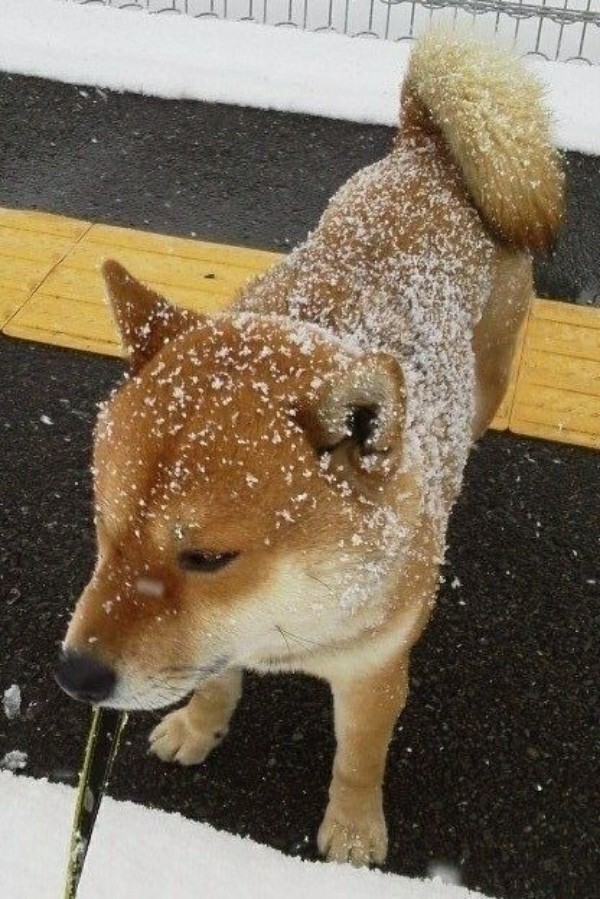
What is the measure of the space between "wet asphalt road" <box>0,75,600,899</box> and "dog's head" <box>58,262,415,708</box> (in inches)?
32.6

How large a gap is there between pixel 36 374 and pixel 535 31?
4.38 m

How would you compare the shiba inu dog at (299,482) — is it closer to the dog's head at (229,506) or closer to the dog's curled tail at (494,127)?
the dog's head at (229,506)

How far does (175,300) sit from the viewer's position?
366 centimetres

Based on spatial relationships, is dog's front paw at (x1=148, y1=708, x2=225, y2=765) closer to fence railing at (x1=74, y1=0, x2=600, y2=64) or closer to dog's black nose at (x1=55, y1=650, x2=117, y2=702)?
dog's black nose at (x1=55, y1=650, x2=117, y2=702)

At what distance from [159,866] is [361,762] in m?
0.50

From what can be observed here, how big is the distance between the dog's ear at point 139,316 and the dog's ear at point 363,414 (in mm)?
361

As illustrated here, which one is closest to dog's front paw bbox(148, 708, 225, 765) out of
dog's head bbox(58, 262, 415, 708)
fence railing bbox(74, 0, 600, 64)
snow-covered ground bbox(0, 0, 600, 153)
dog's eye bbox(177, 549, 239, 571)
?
dog's head bbox(58, 262, 415, 708)

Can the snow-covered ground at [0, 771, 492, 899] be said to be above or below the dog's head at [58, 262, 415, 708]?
below

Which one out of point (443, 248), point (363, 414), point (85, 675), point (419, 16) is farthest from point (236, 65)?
point (85, 675)

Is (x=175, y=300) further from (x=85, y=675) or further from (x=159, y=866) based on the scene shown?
(x=85, y=675)

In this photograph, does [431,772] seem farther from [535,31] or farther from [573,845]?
[535,31]

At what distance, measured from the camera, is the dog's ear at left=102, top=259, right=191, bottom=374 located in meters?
1.76

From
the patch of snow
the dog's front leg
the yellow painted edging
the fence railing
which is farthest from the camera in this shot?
the fence railing

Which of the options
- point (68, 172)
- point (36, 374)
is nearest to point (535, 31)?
point (68, 172)
